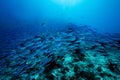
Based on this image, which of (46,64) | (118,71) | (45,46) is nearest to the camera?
(118,71)

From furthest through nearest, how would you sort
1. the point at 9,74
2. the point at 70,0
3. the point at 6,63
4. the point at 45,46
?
the point at 70,0 → the point at 45,46 → the point at 6,63 → the point at 9,74

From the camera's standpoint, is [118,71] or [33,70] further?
[33,70]

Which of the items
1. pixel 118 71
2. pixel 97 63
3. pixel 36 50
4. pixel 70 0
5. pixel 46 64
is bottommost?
pixel 118 71

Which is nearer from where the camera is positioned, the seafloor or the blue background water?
the seafloor

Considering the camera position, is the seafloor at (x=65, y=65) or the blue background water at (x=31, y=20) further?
the blue background water at (x=31, y=20)

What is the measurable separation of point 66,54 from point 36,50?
2.18 meters

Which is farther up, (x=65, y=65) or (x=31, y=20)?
(x=31, y=20)

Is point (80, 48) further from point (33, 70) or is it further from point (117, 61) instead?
point (33, 70)

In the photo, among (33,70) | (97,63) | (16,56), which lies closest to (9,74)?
(33,70)

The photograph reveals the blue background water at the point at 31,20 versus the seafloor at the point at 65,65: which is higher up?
the blue background water at the point at 31,20

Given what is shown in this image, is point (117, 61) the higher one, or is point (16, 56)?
point (16, 56)

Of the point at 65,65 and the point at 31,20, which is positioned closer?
the point at 65,65

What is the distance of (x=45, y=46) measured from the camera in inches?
278

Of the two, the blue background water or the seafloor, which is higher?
the blue background water
